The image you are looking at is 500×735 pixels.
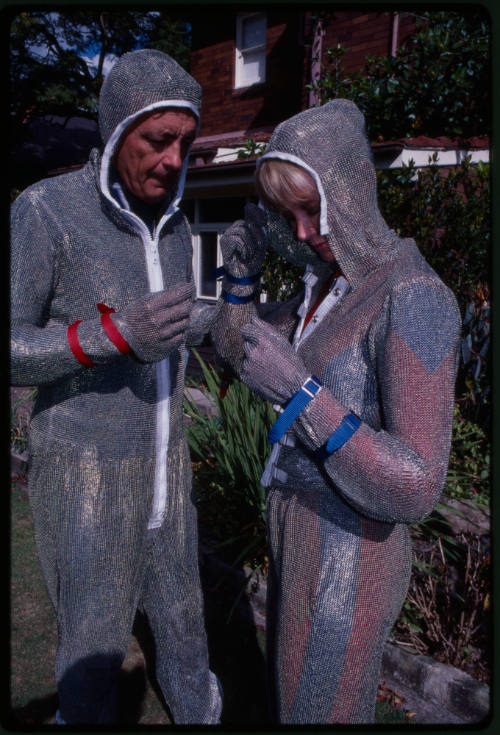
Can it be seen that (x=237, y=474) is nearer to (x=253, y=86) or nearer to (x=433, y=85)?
(x=433, y=85)

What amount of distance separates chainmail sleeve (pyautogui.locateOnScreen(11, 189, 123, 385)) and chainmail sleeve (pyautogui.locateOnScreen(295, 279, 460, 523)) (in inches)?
27.2

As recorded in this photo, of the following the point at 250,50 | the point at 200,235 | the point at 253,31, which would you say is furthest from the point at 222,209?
the point at 253,31

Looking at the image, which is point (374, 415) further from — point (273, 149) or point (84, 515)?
point (84, 515)

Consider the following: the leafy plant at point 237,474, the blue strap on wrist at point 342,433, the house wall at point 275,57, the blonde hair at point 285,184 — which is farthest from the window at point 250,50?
the blue strap on wrist at point 342,433

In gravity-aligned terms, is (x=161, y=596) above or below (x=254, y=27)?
below

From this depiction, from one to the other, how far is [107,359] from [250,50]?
10091mm

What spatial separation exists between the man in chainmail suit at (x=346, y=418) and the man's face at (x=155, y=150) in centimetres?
35

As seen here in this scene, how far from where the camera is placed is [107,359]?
1603 mm

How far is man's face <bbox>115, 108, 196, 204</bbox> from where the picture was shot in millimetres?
1648

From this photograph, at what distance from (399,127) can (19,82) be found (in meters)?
10.8

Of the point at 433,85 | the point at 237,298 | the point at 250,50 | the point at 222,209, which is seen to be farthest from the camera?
the point at 250,50

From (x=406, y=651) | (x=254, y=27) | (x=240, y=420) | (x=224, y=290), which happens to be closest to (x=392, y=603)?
(x=224, y=290)

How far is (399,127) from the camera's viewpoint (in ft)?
20.6

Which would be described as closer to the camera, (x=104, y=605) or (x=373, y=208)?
(x=373, y=208)
